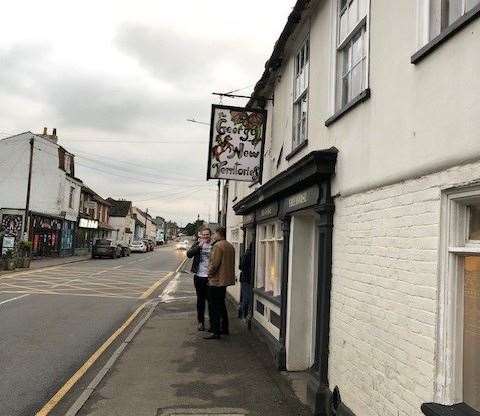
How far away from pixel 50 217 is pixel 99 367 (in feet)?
109

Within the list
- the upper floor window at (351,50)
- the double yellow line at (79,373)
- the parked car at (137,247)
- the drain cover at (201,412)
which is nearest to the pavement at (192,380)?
the drain cover at (201,412)

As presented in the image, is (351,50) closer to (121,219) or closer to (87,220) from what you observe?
(87,220)

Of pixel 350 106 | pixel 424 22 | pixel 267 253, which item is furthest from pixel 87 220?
pixel 424 22

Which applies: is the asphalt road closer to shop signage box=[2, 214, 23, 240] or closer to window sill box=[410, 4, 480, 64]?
window sill box=[410, 4, 480, 64]

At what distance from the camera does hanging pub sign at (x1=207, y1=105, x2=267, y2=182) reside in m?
9.28

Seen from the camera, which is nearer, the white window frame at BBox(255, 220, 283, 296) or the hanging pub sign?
the white window frame at BBox(255, 220, 283, 296)

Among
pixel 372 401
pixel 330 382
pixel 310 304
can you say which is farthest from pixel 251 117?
pixel 372 401

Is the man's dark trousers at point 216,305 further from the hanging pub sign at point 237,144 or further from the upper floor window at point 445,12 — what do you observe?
the upper floor window at point 445,12

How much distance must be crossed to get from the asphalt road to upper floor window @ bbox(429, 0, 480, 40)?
5.48 m

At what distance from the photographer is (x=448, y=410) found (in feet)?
10.4

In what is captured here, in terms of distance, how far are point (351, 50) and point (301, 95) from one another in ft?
7.04

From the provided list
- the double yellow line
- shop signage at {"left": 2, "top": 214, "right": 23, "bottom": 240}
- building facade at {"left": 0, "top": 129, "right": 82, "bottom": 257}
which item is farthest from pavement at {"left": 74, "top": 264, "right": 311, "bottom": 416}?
building facade at {"left": 0, "top": 129, "right": 82, "bottom": 257}

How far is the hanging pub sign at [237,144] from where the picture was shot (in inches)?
365

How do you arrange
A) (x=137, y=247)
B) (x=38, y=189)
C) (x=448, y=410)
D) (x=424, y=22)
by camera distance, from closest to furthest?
(x=448, y=410) < (x=424, y=22) < (x=38, y=189) < (x=137, y=247)
